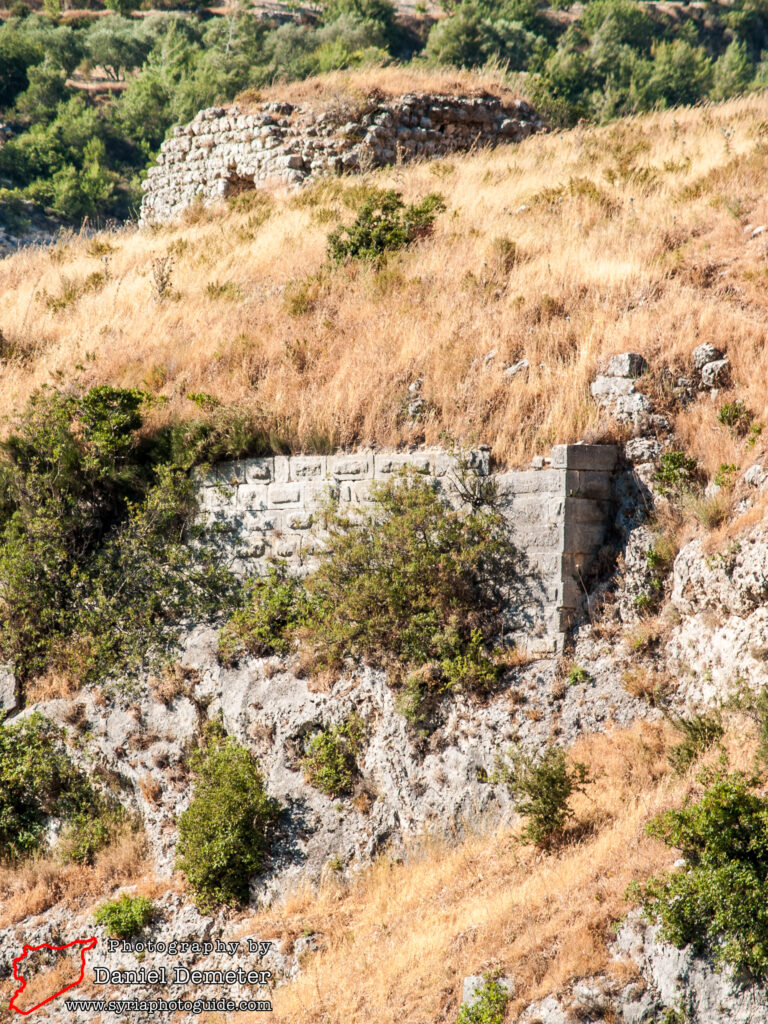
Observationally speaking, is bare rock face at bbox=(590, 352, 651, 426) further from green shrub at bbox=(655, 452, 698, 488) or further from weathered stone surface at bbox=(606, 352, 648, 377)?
green shrub at bbox=(655, 452, 698, 488)

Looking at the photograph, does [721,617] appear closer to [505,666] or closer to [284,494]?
[505,666]

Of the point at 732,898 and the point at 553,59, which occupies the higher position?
the point at 553,59

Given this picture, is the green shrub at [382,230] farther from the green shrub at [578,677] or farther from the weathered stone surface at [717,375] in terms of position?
the green shrub at [578,677]

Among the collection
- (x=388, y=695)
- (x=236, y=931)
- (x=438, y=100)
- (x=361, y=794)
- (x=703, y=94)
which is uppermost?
(x=703, y=94)

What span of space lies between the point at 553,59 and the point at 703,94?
6.21 metres

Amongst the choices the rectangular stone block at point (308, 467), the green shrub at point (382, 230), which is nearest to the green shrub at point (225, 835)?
the rectangular stone block at point (308, 467)

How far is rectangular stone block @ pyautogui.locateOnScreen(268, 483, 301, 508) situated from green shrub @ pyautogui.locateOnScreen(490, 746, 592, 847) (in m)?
3.47

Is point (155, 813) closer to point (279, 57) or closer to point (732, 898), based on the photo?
point (732, 898)

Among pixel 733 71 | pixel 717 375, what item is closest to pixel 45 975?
pixel 717 375

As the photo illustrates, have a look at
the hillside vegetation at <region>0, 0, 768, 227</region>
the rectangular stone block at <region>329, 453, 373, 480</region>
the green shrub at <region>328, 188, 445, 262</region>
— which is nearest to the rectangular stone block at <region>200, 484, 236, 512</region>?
the rectangular stone block at <region>329, 453, 373, 480</region>

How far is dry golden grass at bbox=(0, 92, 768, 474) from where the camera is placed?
7.59 metres

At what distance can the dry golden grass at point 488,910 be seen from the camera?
15.5 ft

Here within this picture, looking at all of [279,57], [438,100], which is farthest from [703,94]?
[438,100]

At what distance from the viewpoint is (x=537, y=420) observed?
24.2ft
